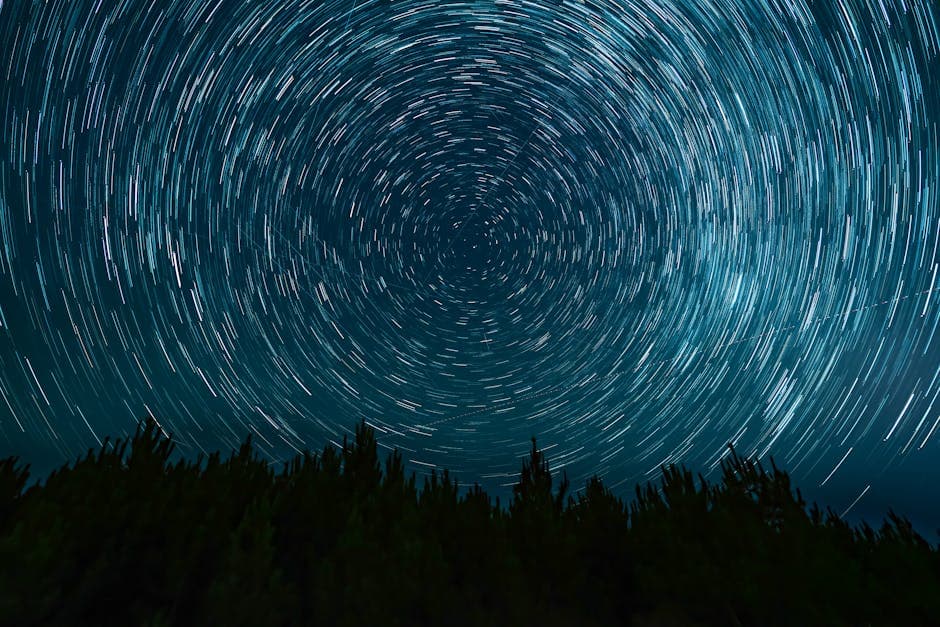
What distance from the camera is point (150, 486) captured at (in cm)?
1683

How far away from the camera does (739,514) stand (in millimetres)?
18578

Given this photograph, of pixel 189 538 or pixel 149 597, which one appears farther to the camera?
pixel 189 538

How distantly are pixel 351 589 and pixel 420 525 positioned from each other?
423 cm

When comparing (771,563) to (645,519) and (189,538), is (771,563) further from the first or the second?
(189,538)

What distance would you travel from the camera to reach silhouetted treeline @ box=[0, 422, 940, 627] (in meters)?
12.8

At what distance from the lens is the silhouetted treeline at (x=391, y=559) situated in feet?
42.0

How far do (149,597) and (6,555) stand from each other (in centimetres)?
415

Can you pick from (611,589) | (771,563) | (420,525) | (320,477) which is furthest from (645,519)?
(320,477)

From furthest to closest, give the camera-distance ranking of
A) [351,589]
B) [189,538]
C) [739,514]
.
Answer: [739,514] < [189,538] < [351,589]

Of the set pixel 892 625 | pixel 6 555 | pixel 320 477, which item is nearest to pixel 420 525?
pixel 320 477

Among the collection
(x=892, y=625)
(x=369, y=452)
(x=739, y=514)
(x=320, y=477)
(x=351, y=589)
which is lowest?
(x=892, y=625)

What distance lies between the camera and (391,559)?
46.0ft

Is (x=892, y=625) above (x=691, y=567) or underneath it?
underneath

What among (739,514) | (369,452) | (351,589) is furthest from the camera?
(369,452)
